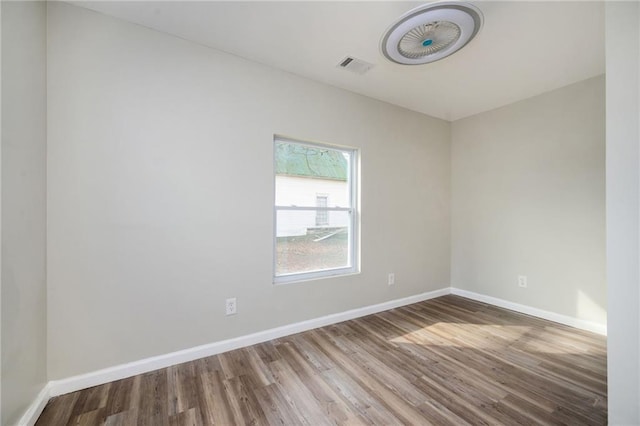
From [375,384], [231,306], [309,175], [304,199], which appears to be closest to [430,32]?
[309,175]

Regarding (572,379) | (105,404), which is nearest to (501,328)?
(572,379)

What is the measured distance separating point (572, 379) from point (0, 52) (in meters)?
3.69

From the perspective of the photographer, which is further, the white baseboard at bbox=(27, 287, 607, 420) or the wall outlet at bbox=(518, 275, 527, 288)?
the wall outlet at bbox=(518, 275, 527, 288)

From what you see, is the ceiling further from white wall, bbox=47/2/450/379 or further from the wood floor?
the wood floor

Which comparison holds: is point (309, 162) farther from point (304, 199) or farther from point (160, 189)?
point (160, 189)

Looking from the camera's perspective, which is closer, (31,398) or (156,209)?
(31,398)

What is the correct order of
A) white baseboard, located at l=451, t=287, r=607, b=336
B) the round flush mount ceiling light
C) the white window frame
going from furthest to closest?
the white window frame
white baseboard, located at l=451, t=287, r=607, b=336
the round flush mount ceiling light

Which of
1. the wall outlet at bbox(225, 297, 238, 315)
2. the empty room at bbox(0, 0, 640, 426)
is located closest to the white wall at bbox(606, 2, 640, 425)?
the empty room at bbox(0, 0, 640, 426)

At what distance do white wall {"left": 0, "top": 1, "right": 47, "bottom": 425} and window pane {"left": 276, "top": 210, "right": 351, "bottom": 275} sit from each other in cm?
155

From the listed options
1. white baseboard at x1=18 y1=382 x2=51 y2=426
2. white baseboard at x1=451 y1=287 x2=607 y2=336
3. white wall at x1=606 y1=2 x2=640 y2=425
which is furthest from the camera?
white baseboard at x1=451 y1=287 x2=607 y2=336

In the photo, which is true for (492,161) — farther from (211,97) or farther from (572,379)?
(211,97)

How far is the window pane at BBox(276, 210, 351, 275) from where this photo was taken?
96.7 inches

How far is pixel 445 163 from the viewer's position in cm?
361

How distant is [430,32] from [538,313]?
3.04m
